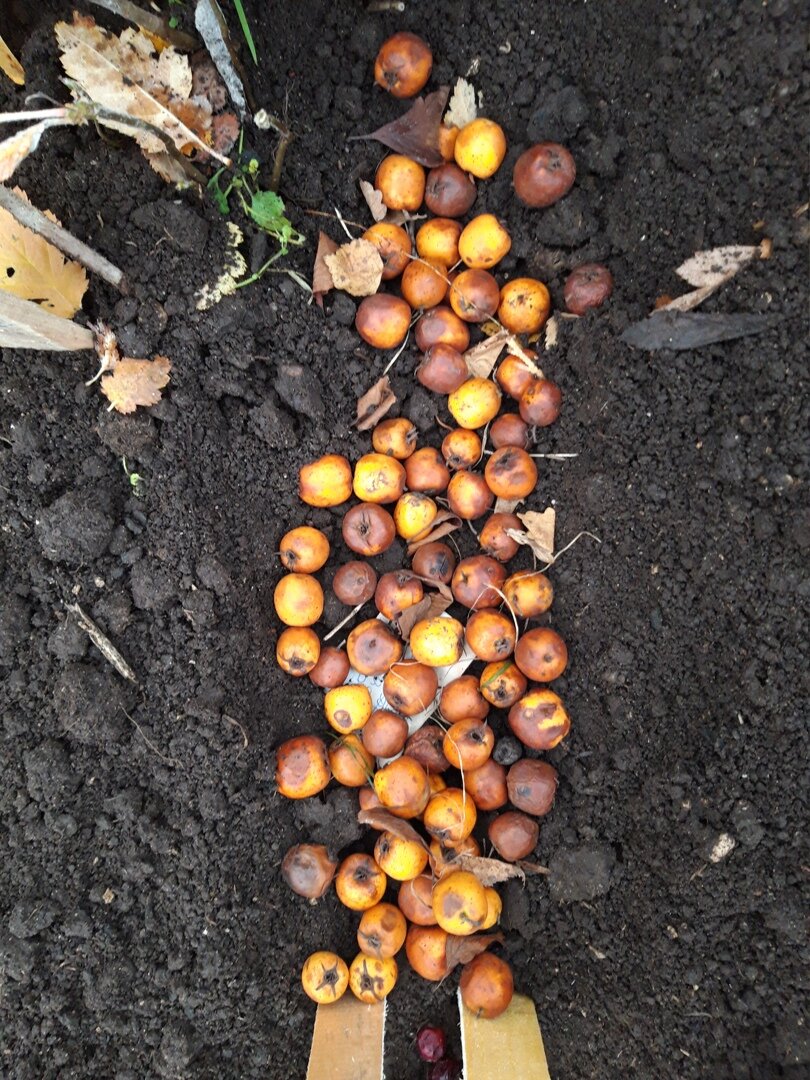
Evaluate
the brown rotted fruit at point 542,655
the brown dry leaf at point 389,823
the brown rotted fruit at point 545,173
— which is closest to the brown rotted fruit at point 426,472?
the brown rotted fruit at point 542,655

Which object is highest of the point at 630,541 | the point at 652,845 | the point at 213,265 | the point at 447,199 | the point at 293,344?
the point at 213,265

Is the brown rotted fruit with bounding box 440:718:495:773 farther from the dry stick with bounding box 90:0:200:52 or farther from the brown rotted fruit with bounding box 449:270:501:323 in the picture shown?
the dry stick with bounding box 90:0:200:52

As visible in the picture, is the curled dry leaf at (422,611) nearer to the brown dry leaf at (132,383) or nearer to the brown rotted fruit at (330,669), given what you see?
the brown rotted fruit at (330,669)

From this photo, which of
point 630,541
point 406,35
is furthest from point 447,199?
point 630,541

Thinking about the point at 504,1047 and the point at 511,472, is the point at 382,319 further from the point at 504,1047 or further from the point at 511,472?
the point at 504,1047

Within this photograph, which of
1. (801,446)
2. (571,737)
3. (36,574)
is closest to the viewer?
(801,446)

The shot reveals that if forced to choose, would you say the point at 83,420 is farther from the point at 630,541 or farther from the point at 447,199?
the point at 630,541
